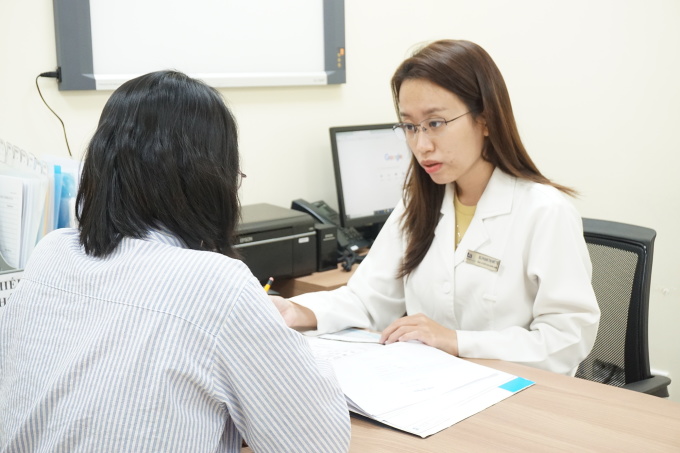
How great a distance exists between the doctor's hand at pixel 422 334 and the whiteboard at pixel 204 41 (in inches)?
49.6

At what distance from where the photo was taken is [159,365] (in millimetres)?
881

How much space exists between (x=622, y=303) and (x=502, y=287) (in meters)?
0.39

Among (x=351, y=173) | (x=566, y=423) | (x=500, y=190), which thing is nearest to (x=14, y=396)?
(x=566, y=423)

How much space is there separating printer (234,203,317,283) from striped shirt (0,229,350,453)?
48.5 inches

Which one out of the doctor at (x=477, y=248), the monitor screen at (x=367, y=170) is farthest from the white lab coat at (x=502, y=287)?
the monitor screen at (x=367, y=170)

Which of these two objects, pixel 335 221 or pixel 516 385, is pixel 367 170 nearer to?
pixel 335 221

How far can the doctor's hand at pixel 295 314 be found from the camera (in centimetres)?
165

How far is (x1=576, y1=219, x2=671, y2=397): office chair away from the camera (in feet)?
5.87

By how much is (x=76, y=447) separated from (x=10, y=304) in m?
0.32

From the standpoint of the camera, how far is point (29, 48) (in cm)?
206

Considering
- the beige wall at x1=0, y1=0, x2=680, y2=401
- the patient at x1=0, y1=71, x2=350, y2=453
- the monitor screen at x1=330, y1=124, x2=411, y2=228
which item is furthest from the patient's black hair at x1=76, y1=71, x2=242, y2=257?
the monitor screen at x1=330, y1=124, x2=411, y2=228

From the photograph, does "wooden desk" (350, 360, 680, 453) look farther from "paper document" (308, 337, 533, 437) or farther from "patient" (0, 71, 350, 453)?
"patient" (0, 71, 350, 453)

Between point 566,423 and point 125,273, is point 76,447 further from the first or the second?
point 566,423

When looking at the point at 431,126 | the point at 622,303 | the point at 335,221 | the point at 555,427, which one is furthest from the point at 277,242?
the point at 555,427
